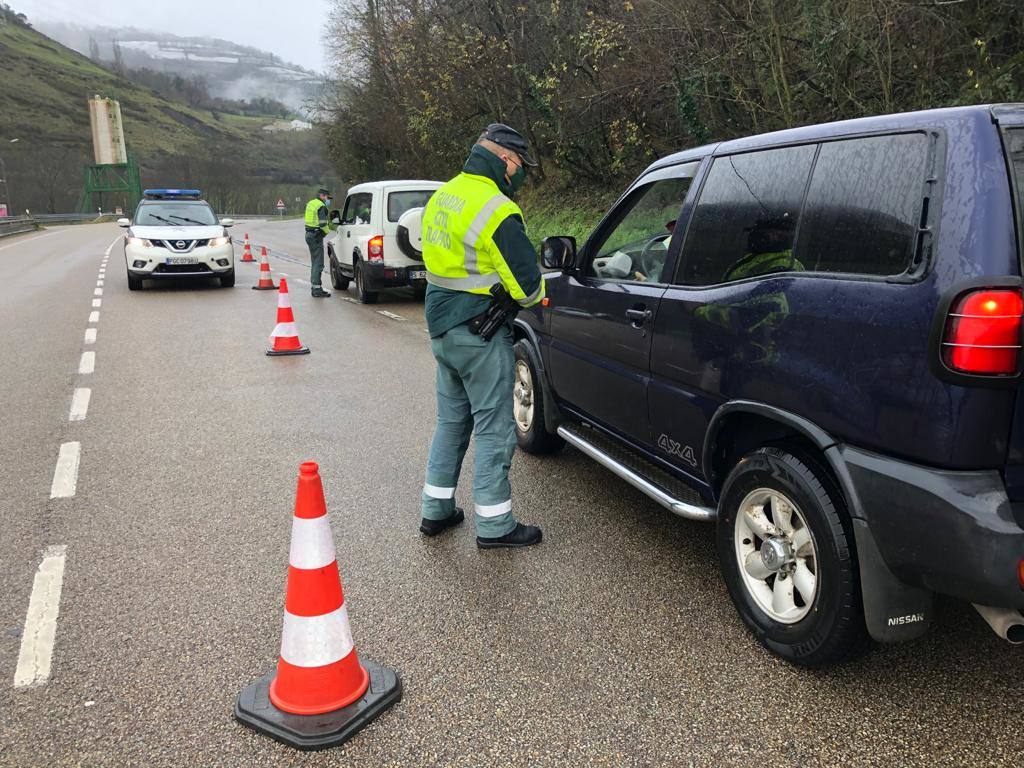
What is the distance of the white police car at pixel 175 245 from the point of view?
48.4 ft

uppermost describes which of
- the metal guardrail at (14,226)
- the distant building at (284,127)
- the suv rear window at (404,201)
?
the distant building at (284,127)

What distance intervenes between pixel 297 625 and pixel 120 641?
999 millimetres

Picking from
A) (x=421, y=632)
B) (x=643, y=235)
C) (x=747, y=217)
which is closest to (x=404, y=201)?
(x=643, y=235)

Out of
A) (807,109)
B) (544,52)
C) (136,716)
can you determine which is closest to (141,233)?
(544,52)

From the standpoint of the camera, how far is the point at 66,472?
203 inches

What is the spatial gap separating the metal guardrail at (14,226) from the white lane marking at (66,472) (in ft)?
135

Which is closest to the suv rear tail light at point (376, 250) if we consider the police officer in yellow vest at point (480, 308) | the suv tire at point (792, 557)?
the police officer in yellow vest at point (480, 308)

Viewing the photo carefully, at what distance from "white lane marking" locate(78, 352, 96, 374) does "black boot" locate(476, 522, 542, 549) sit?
238 inches

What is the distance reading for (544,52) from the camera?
59.3 ft

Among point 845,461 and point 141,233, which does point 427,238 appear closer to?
point 845,461

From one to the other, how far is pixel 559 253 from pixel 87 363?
6.48 meters

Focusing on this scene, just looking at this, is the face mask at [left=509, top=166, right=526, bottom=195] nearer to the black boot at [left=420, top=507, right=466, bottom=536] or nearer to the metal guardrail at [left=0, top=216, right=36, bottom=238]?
the black boot at [left=420, top=507, right=466, bottom=536]

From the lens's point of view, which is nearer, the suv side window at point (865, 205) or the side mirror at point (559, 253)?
the suv side window at point (865, 205)

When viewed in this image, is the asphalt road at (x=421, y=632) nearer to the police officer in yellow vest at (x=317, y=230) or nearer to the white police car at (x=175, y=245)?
the police officer in yellow vest at (x=317, y=230)
